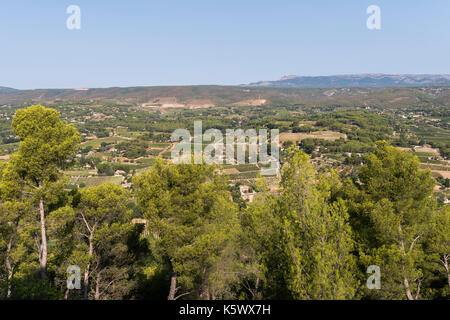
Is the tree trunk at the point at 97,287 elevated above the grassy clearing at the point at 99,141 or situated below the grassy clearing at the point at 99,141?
below

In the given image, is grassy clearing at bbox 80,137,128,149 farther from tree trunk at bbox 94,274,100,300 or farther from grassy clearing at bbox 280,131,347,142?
tree trunk at bbox 94,274,100,300

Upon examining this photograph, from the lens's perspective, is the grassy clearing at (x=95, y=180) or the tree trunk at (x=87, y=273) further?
the grassy clearing at (x=95, y=180)

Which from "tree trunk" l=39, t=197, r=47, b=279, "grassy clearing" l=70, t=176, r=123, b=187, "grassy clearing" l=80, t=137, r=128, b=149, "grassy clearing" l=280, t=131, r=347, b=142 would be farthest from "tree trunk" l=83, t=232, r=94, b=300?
"grassy clearing" l=80, t=137, r=128, b=149

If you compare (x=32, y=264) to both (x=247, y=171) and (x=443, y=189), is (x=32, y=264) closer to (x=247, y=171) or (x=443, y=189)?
(x=247, y=171)

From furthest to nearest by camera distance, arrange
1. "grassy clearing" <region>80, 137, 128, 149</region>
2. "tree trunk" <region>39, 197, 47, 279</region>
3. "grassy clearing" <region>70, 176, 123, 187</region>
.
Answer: "grassy clearing" <region>80, 137, 128, 149</region>, "grassy clearing" <region>70, 176, 123, 187</region>, "tree trunk" <region>39, 197, 47, 279</region>

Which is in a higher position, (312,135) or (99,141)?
(312,135)

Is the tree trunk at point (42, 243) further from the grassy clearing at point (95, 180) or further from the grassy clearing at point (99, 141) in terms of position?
the grassy clearing at point (99, 141)

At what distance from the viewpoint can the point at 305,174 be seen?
1028 cm

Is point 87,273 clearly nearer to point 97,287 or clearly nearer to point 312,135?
point 97,287

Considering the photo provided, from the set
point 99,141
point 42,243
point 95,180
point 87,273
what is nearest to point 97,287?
point 87,273

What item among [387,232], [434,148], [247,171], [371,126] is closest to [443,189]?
[434,148]

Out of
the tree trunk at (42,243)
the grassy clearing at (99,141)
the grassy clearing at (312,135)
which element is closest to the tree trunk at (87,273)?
the tree trunk at (42,243)

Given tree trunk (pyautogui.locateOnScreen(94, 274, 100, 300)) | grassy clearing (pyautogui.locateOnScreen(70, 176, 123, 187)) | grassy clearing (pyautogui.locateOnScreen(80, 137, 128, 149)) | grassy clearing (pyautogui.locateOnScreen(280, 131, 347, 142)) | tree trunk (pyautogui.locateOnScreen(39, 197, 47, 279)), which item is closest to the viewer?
tree trunk (pyautogui.locateOnScreen(39, 197, 47, 279))

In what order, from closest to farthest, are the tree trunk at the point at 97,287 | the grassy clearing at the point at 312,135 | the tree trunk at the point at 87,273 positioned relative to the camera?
the tree trunk at the point at 87,273, the tree trunk at the point at 97,287, the grassy clearing at the point at 312,135
